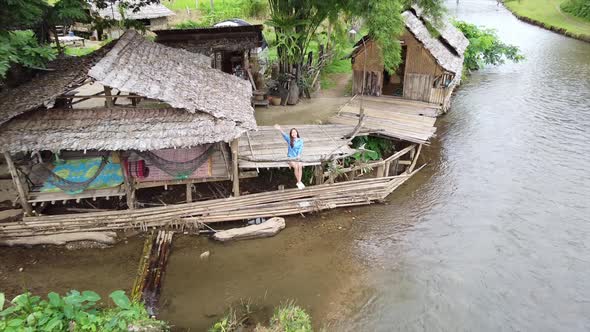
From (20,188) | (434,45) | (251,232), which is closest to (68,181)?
(20,188)

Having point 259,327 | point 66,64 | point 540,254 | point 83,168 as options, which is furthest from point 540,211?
point 66,64

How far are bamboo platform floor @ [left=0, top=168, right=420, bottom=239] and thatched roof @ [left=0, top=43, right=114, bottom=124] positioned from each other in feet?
9.64

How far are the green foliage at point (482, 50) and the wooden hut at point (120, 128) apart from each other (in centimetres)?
1864

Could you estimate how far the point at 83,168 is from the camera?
433 inches

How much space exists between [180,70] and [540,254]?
37.5 ft

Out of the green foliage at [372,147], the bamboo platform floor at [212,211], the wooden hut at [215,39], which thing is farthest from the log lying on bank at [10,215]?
the green foliage at [372,147]

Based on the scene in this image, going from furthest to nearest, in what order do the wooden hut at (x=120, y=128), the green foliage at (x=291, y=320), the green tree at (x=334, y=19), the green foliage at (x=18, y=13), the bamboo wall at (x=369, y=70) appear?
the bamboo wall at (x=369, y=70) < the green tree at (x=334, y=19) < the green foliage at (x=18, y=13) < the wooden hut at (x=120, y=128) < the green foliage at (x=291, y=320)

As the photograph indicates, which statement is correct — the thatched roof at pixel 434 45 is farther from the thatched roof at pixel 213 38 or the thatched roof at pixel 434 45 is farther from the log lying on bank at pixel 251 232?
the log lying on bank at pixel 251 232

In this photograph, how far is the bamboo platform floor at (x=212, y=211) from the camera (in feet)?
35.7

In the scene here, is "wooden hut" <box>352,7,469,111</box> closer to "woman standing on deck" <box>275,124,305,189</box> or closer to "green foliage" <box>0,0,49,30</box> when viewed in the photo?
"woman standing on deck" <box>275,124,305,189</box>

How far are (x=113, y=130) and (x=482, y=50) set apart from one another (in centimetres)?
2303

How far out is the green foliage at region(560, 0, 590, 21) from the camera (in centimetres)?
3534

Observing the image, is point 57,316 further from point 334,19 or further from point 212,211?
point 334,19

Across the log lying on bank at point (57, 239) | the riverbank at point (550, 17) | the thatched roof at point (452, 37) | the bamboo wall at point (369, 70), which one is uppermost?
the riverbank at point (550, 17)
